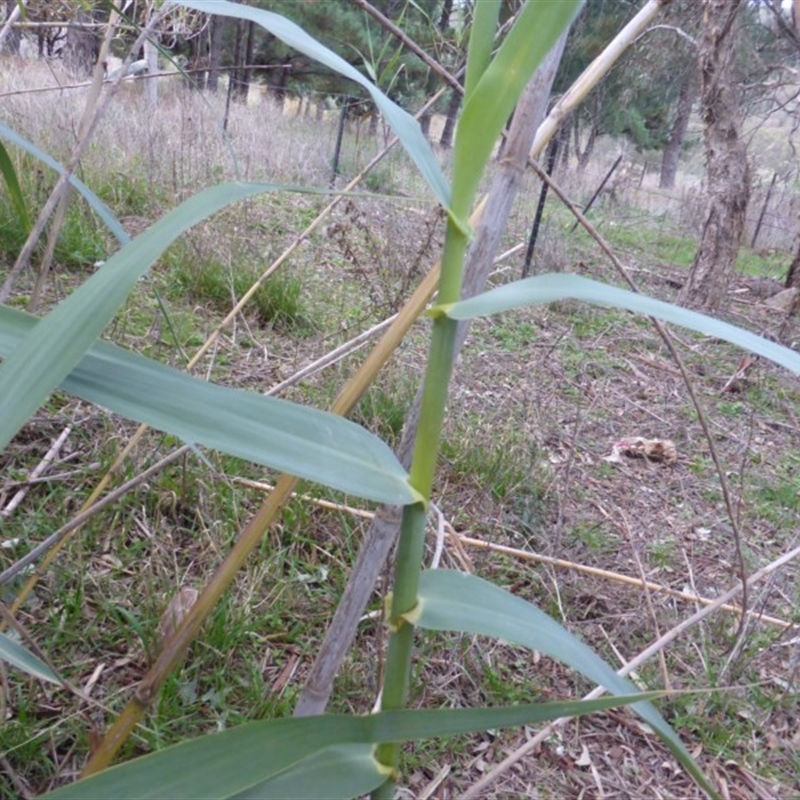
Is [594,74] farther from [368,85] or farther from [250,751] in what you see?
[250,751]

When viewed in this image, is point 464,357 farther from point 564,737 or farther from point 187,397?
point 187,397

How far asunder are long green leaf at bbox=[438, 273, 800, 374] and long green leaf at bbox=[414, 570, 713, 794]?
0.14 meters

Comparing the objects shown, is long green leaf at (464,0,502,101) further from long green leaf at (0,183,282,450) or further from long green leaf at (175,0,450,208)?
long green leaf at (0,183,282,450)

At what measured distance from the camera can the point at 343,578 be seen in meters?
1.17

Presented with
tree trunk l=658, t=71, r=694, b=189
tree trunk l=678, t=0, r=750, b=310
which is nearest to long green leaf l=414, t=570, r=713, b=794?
tree trunk l=678, t=0, r=750, b=310

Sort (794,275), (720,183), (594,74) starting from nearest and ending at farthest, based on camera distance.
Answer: (594,74), (720,183), (794,275)

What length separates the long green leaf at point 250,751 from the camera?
332 millimetres

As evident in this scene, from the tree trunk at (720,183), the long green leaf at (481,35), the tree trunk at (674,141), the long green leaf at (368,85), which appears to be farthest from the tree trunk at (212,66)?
the tree trunk at (674,141)

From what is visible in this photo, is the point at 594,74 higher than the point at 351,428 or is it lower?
higher

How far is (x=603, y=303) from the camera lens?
0.33 meters

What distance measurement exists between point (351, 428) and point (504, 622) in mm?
119

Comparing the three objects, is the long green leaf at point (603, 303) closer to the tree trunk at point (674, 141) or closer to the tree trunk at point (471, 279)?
the tree trunk at point (471, 279)

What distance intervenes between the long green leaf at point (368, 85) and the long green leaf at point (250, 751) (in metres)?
0.25

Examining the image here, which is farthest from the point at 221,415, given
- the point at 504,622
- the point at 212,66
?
the point at 212,66
